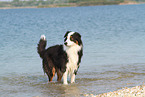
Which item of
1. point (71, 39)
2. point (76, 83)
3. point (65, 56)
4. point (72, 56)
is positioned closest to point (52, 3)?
point (76, 83)

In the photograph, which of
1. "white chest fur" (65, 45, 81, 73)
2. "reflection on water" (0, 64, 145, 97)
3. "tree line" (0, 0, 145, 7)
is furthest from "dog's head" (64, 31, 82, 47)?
"tree line" (0, 0, 145, 7)

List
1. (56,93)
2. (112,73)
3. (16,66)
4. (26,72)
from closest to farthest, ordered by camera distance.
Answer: (56,93)
(112,73)
(26,72)
(16,66)

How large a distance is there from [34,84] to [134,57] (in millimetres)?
5258

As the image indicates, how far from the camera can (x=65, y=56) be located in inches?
339

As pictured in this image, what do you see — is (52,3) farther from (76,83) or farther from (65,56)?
(65,56)

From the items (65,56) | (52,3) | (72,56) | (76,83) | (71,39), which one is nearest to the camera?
(71,39)

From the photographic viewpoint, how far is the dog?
27.2 feet

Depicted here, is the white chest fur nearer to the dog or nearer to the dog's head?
the dog

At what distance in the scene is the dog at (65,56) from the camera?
830 cm

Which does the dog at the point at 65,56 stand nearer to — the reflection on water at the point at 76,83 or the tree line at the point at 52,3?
the reflection on water at the point at 76,83

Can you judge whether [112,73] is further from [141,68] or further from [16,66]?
[16,66]

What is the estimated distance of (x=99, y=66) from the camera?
11.8 m

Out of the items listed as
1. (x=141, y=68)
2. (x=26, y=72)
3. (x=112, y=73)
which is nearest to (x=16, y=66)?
(x=26, y=72)

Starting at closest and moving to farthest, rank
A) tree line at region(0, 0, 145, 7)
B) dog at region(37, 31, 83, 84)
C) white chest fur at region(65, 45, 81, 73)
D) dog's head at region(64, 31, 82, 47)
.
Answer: dog's head at region(64, 31, 82, 47), dog at region(37, 31, 83, 84), white chest fur at region(65, 45, 81, 73), tree line at region(0, 0, 145, 7)
